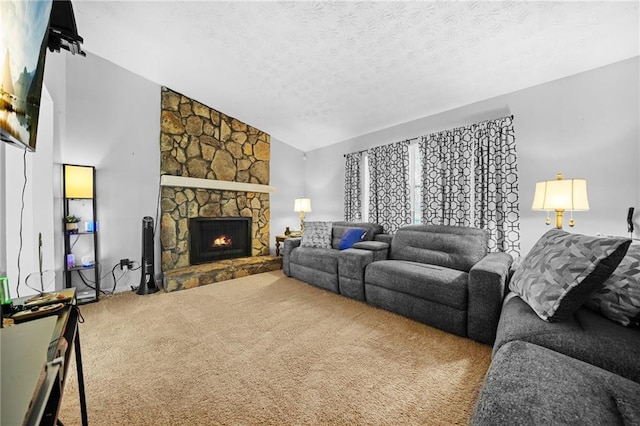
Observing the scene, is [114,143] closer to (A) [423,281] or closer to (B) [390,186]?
(B) [390,186]

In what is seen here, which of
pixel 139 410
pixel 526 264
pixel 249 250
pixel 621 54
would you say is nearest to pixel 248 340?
pixel 139 410

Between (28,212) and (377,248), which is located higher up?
(28,212)

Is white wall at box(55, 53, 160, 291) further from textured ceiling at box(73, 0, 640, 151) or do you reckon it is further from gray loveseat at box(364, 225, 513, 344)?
gray loveseat at box(364, 225, 513, 344)

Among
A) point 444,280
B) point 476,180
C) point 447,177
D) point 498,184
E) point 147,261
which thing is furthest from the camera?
point 447,177

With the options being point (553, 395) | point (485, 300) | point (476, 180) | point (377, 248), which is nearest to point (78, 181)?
point (377, 248)

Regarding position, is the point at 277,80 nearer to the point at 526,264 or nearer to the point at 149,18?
the point at 149,18

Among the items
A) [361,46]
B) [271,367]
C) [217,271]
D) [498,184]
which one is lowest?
[271,367]

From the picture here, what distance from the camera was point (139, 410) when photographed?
133 centimetres

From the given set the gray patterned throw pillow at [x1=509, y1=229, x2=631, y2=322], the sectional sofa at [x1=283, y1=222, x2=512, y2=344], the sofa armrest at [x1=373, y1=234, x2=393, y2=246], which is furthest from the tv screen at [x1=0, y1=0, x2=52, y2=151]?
the sofa armrest at [x1=373, y1=234, x2=393, y2=246]

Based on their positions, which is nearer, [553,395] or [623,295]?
[553,395]

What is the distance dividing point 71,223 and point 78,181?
486 millimetres

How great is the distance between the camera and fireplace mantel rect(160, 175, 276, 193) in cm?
363

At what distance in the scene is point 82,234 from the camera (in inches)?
119

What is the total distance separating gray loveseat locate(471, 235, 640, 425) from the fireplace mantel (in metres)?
3.97
